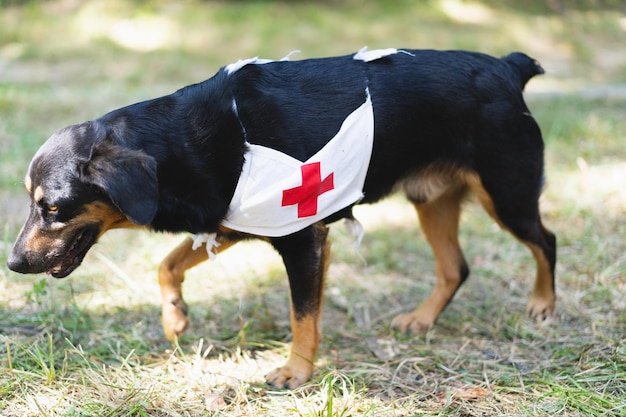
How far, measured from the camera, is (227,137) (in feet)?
11.4

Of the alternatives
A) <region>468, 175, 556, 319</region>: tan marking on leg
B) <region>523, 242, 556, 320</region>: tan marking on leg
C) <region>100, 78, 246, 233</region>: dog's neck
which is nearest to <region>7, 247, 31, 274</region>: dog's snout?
<region>100, 78, 246, 233</region>: dog's neck

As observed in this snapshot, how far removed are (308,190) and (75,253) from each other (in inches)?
45.5

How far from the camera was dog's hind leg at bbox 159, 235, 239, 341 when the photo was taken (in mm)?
3990

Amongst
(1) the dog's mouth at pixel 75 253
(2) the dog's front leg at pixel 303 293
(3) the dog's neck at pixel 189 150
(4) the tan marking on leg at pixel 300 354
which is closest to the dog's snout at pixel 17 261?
(1) the dog's mouth at pixel 75 253

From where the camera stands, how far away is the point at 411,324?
4449 millimetres

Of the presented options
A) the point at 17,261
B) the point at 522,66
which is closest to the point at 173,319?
the point at 17,261

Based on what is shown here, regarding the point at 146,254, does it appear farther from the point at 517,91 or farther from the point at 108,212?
the point at 517,91

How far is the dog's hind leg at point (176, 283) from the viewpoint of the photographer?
13.1 ft

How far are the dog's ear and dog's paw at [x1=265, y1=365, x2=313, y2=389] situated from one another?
115cm

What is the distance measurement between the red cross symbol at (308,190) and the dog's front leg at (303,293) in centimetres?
15

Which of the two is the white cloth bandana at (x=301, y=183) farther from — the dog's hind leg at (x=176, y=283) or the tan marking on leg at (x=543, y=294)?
the tan marking on leg at (x=543, y=294)

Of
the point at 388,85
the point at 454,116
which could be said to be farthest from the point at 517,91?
the point at 388,85

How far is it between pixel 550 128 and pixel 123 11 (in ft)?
27.0

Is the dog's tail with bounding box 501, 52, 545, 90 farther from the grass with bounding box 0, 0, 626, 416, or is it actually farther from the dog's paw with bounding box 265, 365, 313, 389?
the dog's paw with bounding box 265, 365, 313, 389
